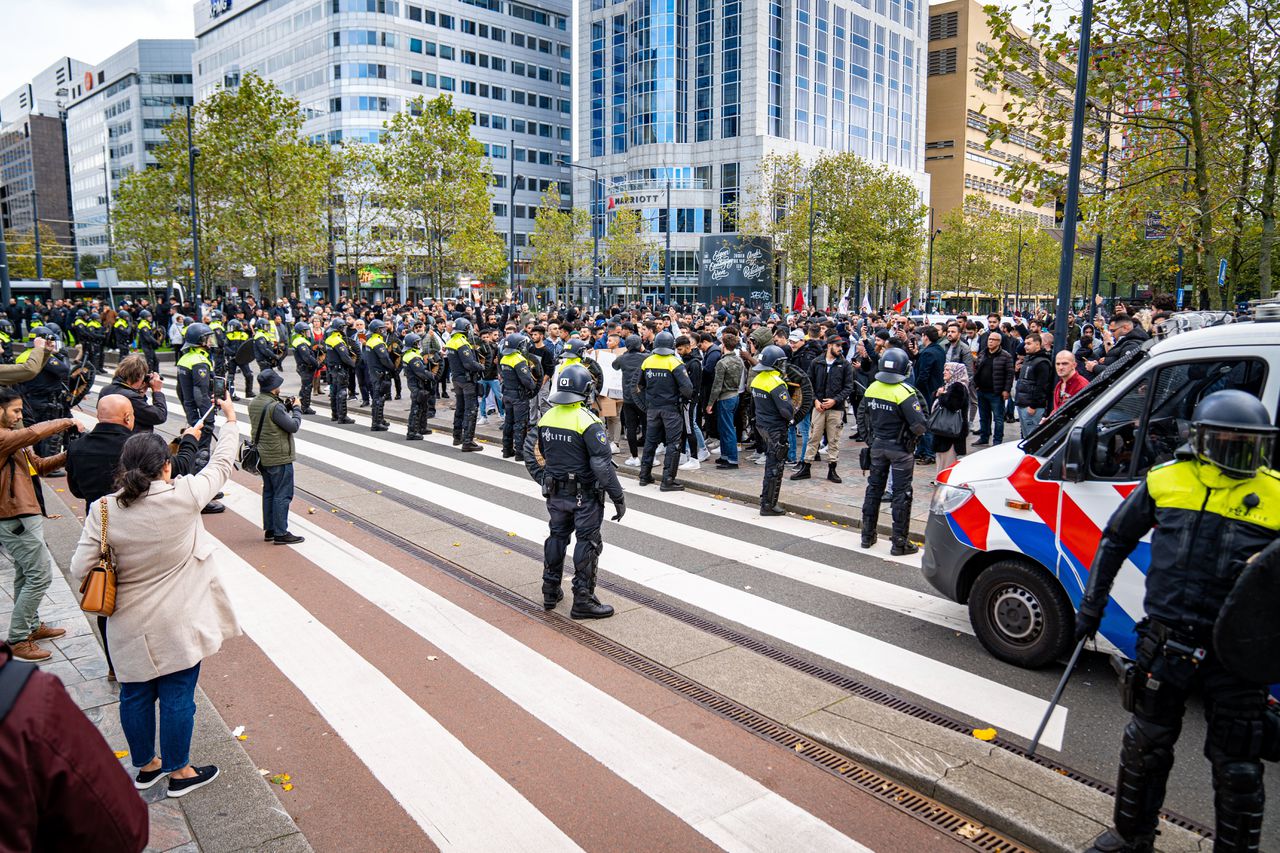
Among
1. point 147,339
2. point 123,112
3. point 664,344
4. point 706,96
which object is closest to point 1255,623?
point 664,344

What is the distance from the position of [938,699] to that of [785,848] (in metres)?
1.97

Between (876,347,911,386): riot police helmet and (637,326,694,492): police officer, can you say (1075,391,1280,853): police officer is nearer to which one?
(876,347,911,386): riot police helmet

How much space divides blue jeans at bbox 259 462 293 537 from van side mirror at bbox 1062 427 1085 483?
7328mm

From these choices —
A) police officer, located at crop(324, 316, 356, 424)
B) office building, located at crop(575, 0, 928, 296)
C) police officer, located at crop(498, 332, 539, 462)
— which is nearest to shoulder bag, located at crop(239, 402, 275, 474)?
police officer, located at crop(498, 332, 539, 462)

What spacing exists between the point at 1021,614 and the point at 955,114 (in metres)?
102

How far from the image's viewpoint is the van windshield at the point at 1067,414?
596 centimetres

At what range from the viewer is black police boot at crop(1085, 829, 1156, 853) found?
12.2 feet

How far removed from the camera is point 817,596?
7.46 meters

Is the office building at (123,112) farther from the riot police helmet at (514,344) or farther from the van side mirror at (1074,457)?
the van side mirror at (1074,457)

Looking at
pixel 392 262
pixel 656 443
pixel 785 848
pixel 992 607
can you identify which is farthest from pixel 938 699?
pixel 392 262

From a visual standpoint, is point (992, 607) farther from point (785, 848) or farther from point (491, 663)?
point (491, 663)

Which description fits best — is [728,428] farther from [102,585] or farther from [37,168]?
[37,168]

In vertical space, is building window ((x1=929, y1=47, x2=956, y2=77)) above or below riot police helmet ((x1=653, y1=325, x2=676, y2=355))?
above

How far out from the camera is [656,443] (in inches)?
468
